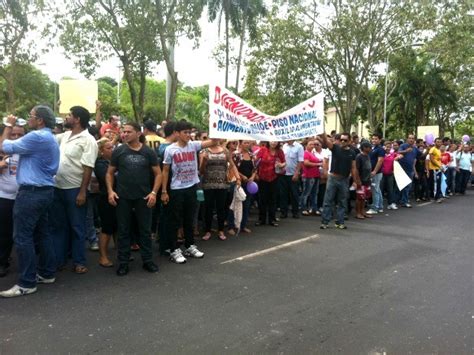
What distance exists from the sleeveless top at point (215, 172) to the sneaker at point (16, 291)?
10.6 feet

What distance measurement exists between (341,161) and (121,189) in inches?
181

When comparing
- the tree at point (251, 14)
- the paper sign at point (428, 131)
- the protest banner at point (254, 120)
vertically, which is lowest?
the protest banner at point (254, 120)

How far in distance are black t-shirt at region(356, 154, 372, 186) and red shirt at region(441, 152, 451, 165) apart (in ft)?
18.8

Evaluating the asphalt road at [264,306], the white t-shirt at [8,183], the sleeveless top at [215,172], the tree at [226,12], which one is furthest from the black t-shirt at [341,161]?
the tree at [226,12]

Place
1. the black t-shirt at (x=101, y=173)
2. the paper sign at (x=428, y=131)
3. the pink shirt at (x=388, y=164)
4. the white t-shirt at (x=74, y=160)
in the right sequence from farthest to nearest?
the paper sign at (x=428, y=131) → the pink shirt at (x=388, y=164) → the black t-shirt at (x=101, y=173) → the white t-shirt at (x=74, y=160)

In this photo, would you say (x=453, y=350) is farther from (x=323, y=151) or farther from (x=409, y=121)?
(x=409, y=121)

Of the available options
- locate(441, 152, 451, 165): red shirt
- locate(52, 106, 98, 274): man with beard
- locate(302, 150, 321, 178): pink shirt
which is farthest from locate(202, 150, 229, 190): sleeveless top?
locate(441, 152, 451, 165): red shirt

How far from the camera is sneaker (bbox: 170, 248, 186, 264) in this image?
6.23m

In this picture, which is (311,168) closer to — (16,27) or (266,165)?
(266,165)

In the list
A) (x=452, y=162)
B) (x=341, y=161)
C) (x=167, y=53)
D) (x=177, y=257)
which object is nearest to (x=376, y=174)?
(x=341, y=161)

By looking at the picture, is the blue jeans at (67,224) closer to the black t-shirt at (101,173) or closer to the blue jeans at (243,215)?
the black t-shirt at (101,173)

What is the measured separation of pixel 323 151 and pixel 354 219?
1848 mm

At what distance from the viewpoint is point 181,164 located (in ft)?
20.5

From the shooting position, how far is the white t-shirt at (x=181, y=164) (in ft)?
20.3
